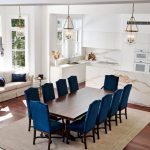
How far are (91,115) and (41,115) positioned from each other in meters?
1.01

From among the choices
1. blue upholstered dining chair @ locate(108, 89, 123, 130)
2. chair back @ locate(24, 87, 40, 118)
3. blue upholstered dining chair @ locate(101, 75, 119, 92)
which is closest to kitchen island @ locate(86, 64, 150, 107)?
blue upholstered dining chair @ locate(101, 75, 119, 92)

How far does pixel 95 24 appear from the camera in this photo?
10516 mm

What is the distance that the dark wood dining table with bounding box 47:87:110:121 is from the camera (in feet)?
17.2

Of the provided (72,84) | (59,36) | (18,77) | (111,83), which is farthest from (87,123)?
(59,36)

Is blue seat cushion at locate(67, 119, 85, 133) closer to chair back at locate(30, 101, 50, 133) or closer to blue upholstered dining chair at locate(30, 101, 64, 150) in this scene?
blue upholstered dining chair at locate(30, 101, 64, 150)

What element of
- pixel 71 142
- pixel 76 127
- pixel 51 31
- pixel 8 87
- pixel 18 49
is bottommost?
pixel 71 142

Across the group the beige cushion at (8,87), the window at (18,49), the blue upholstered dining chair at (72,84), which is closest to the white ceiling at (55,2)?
the blue upholstered dining chair at (72,84)

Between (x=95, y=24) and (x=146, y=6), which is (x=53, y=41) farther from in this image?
(x=146, y=6)

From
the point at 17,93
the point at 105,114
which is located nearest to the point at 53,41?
the point at 17,93

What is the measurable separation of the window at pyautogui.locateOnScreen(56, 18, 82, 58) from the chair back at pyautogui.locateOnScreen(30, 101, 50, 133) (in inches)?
212

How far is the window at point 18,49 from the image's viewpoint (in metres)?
9.46

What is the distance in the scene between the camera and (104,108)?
5.66 m

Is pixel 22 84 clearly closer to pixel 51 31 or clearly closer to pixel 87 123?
pixel 51 31

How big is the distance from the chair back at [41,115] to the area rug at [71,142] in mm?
477
